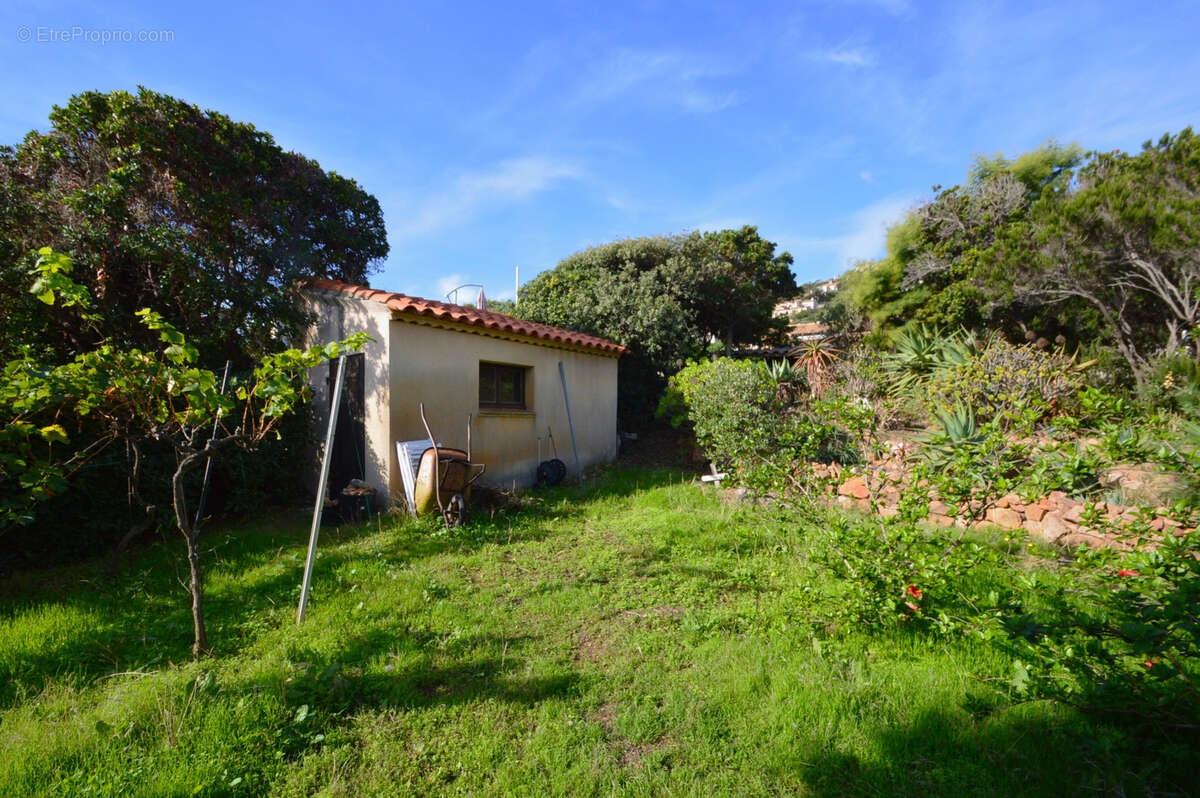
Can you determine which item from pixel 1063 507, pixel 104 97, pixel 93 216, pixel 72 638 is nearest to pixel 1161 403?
pixel 1063 507

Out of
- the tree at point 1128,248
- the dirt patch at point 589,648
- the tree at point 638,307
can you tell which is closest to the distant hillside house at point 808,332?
the tree at point 638,307

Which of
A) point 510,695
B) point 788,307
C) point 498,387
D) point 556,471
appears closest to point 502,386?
point 498,387

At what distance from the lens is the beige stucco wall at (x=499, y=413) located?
659 cm

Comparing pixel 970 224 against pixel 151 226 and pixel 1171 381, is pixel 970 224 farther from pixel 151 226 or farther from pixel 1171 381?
pixel 151 226

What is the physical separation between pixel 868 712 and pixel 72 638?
4.96 m

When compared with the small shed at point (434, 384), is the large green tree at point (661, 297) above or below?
above

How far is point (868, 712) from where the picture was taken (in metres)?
2.43

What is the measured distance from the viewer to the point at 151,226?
6035 mm

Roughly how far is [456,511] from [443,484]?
363 millimetres

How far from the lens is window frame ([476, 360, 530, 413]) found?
25.8 feet

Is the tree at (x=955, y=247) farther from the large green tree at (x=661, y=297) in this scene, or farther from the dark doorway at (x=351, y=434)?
the dark doorway at (x=351, y=434)

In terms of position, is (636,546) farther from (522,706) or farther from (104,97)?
(104,97)

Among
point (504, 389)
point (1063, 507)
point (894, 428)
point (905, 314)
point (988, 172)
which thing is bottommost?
point (1063, 507)

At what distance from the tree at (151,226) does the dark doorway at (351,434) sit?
1.24 metres
